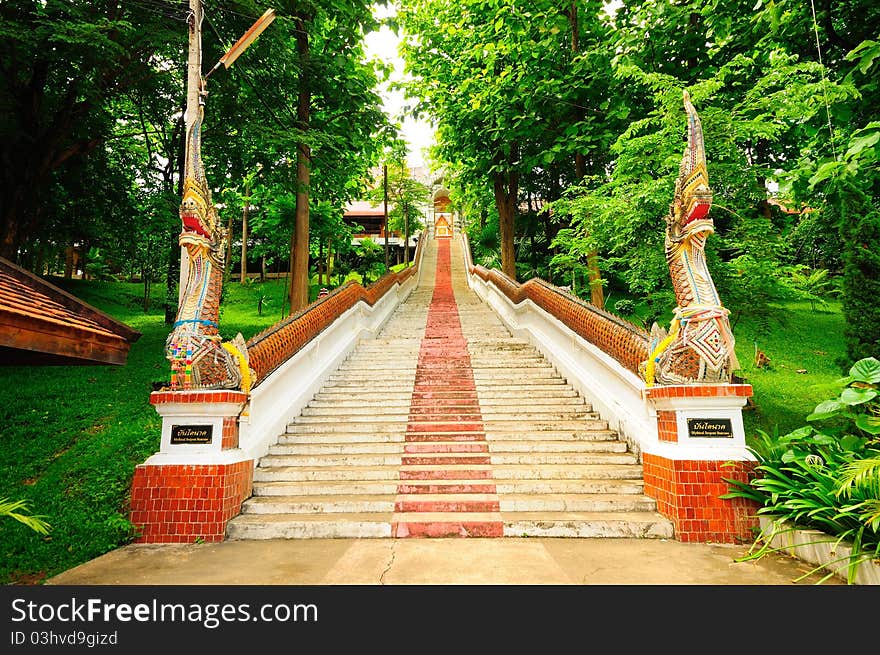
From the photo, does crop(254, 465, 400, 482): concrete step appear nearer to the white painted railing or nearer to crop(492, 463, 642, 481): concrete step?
the white painted railing

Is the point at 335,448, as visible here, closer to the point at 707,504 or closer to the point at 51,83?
the point at 707,504

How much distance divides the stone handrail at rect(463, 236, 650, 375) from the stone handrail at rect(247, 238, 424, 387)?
443 cm

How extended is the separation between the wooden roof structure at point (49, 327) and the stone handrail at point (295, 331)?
2.27m

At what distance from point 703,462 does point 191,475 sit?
16.8 ft

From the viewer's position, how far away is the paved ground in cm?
374

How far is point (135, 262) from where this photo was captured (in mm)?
23453

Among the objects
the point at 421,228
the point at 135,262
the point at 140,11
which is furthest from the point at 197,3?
the point at 421,228

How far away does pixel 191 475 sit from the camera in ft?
16.1

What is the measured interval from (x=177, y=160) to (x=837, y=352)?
68.6 feet

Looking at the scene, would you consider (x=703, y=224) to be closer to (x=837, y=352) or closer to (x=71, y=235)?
(x=837, y=352)

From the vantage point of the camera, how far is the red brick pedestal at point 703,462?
182 inches

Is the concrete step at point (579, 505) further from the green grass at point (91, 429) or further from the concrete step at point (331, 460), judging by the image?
the green grass at point (91, 429)

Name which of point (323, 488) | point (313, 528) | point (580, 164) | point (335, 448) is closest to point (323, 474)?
point (323, 488)

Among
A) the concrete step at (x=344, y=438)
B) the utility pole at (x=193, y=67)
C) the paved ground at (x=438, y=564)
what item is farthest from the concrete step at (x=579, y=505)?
the utility pole at (x=193, y=67)
